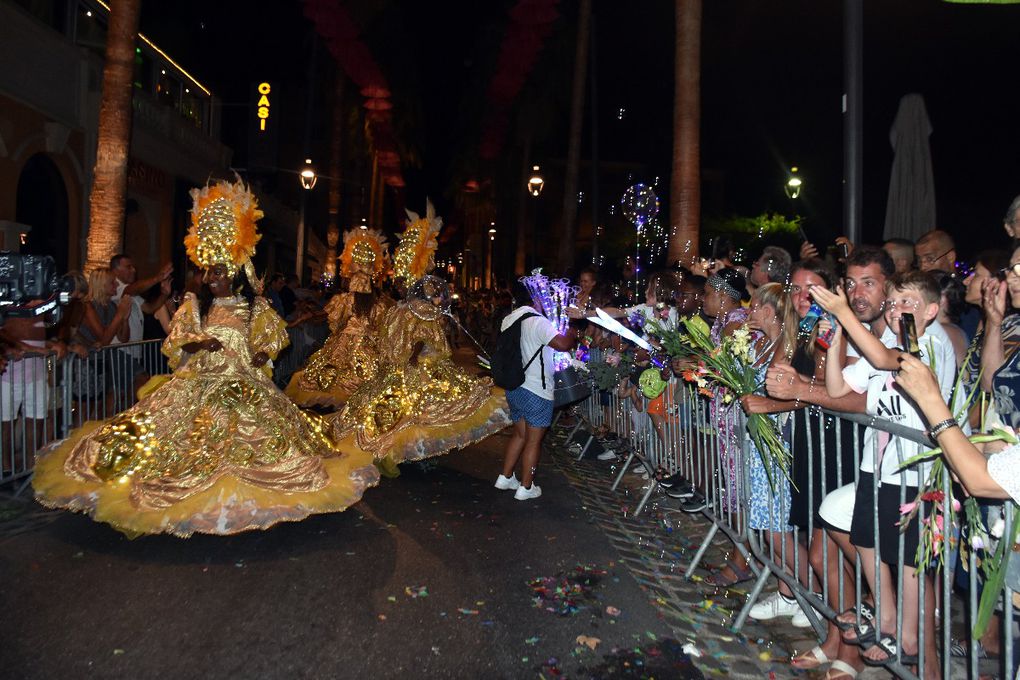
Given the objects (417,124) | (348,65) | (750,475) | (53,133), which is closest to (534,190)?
(348,65)

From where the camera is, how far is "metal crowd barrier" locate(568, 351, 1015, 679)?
128 inches

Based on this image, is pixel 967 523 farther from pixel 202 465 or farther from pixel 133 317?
pixel 133 317

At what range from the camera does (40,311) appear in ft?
14.3

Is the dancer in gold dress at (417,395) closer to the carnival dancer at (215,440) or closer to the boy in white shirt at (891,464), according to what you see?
the carnival dancer at (215,440)

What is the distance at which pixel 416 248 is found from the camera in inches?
348

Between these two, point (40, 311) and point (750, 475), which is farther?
point (750, 475)

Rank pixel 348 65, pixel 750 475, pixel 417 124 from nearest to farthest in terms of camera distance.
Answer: pixel 750 475 → pixel 348 65 → pixel 417 124

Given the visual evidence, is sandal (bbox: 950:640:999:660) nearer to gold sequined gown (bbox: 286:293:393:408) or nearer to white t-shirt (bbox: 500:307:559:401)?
white t-shirt (bbox: 500:307:559:401)

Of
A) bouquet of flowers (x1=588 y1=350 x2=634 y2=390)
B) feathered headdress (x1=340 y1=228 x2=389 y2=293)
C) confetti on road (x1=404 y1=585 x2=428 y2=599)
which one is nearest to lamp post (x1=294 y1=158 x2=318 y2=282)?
feathered headdress (x1=340 y1=228 x2=389 y2=293)

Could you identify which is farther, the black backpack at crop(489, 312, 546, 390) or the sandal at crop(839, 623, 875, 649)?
the black backpack at crop(489, 312, 546, 390)

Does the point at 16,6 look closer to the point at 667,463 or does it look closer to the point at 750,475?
the point at 667,463

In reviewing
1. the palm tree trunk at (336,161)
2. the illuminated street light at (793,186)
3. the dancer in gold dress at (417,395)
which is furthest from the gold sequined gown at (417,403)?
the palm tree trunk at (336,161)

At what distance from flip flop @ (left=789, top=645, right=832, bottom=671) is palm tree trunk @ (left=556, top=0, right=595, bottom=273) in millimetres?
16933

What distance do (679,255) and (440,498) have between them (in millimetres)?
4722
